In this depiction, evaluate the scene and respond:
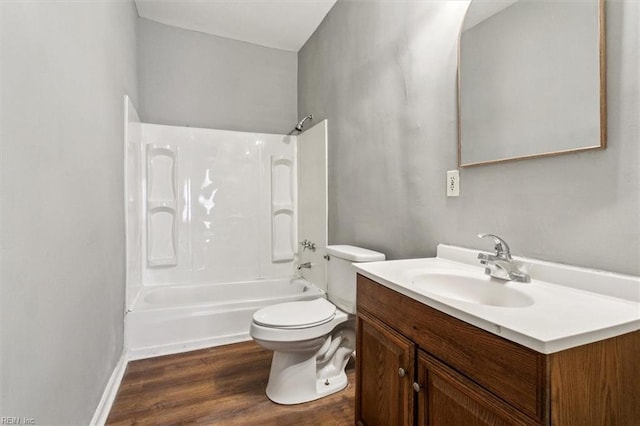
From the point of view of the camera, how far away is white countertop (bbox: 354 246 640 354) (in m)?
0.65

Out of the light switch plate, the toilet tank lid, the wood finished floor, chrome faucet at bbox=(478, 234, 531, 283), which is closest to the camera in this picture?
chrome faucet at bbox=(478, 234, 531, 283)

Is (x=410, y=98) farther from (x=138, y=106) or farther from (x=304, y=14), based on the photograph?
(x=138, y=106)

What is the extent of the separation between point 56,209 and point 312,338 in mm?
1245

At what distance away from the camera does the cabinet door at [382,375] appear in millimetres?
1030

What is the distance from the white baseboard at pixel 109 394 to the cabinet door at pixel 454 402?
4.82 ft

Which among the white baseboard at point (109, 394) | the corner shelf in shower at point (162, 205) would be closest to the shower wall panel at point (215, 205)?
the corner shelf in shower at point (162, 205)

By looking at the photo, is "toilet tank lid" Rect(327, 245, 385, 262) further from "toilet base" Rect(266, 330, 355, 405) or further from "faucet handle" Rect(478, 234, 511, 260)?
"faucet handle" Rect(478, 234, 511, 260)

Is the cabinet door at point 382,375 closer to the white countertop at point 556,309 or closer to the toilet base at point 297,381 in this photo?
the white countertop at point 556,309

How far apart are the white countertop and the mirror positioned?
401mm

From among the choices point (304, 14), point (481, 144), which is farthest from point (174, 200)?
point (481, 144)

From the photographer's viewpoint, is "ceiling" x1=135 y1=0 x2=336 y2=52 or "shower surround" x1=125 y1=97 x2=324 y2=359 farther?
"ceiling" x1=135 y1=0 x2=336 y2=52

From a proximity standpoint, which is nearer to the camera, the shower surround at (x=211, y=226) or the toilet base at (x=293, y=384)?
the toilet base at (x=293, y=384)

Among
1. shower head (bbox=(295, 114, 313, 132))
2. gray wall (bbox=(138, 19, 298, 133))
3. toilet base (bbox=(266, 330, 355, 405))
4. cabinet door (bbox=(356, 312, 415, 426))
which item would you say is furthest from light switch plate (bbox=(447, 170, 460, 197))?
gray wall (bbox=(138, 19, 298, 133))

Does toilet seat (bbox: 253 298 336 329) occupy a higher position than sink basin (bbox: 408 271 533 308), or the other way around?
sink basin (bbox: 408 271 533 308)
